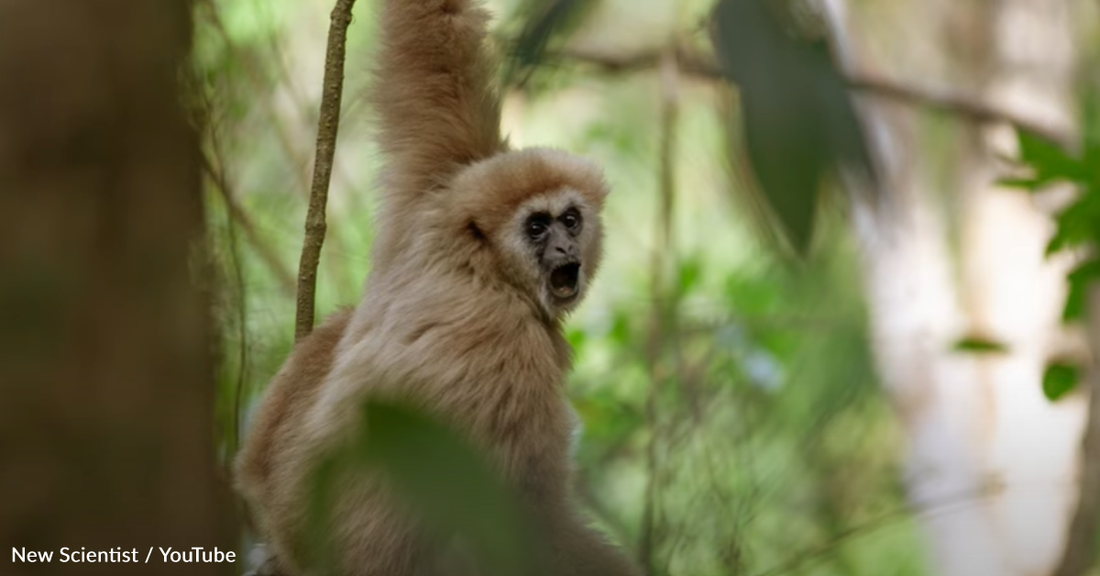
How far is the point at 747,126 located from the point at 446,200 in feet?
8.93

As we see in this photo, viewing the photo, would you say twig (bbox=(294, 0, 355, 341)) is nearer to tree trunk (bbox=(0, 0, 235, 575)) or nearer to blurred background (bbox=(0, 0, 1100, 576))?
blurred background (bbox=(0, 0, 1100, 576))

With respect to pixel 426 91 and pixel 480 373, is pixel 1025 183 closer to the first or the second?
pixel 480 373

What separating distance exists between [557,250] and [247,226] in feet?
4.12

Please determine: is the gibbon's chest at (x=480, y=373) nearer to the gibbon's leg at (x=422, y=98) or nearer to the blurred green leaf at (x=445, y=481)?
the gibbon's leg at (x=422, y=98)

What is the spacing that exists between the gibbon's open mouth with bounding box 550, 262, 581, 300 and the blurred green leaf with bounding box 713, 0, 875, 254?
8.90ft

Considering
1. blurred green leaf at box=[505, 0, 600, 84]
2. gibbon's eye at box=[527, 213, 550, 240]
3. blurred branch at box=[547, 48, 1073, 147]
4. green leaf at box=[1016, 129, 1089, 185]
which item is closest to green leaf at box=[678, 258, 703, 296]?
blurred branch at box=[547, 48, 1073, 147]

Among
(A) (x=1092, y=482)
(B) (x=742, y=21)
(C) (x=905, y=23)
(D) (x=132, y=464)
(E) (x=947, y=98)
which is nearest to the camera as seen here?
(B) (x=742, y=21)

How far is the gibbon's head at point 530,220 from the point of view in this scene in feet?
12.4

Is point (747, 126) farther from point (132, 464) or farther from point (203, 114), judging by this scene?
point (203, 114)

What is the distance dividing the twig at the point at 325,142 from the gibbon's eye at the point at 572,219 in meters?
0.92

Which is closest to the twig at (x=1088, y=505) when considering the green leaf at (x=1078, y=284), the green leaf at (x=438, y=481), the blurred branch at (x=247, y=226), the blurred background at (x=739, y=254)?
the blurred background at (x=739, y=254)

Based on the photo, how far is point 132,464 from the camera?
2.32 m

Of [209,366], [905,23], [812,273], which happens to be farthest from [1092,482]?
[905,23]

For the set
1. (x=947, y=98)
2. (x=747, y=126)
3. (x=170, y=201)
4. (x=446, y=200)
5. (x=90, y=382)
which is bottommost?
(x=747, y=126)
